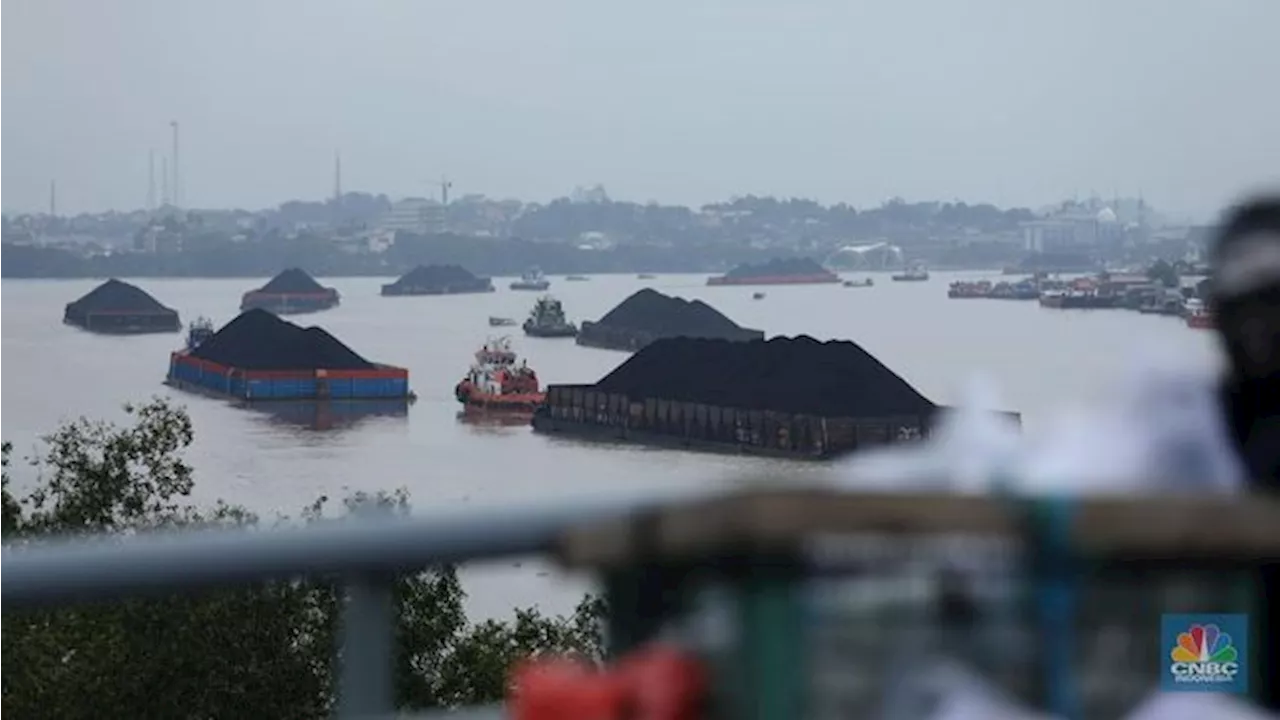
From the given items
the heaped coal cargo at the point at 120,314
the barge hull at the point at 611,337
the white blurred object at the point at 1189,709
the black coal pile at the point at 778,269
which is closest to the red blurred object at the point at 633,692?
the white blurred object at the point at 1189,709

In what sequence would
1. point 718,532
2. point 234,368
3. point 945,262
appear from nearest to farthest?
point 718,532
point 234,368
point 945,262

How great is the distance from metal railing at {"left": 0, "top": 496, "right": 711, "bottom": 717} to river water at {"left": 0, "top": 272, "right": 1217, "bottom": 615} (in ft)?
14.1

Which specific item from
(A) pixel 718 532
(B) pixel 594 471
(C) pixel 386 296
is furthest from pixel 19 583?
(C) pixel 386 296

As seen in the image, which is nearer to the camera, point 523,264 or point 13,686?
point 13,686

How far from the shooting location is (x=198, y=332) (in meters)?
33.5

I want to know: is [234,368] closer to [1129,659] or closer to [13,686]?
[13,686]

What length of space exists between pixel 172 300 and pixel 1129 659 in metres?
42.7

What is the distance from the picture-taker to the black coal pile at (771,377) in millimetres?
17938

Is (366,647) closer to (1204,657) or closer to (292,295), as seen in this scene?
(1204,657)

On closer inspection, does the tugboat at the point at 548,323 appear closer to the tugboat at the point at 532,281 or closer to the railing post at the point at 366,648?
the tugboat at the point at 532,281

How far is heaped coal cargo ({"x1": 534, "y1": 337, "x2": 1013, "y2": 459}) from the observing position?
1725cm

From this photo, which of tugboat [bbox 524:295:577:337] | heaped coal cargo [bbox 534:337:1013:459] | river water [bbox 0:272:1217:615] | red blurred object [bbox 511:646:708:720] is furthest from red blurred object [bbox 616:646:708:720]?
tugboat [bbox 524:295:577:337]

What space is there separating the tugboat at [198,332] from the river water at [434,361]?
2.16 feet

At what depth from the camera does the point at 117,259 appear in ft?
131
